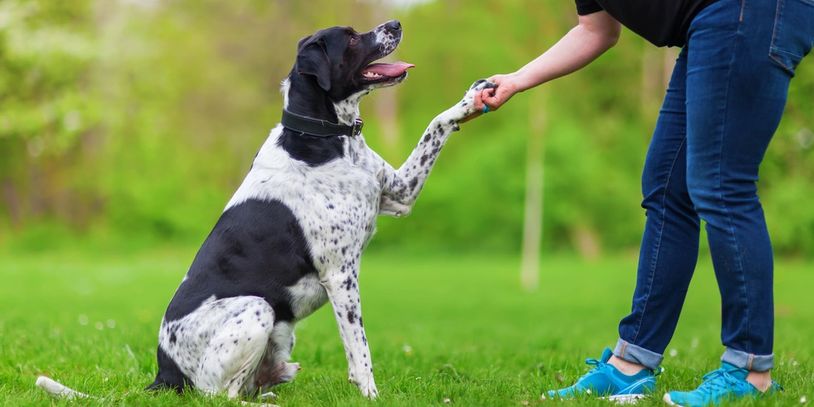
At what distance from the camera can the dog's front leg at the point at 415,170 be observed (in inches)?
150

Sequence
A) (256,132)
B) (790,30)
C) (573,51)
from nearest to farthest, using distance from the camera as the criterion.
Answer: (790,30) → (573,51) → (256,132)

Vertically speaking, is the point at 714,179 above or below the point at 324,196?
above

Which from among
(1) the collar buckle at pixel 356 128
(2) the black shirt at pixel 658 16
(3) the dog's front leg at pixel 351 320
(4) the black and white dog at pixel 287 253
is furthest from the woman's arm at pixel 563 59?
(3) the dog's front leg at pixel 351 320

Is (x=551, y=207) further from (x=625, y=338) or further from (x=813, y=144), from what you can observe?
(x=625, y=338)

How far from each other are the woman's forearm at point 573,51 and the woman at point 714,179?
0.12m

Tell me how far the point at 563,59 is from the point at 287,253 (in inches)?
57.3

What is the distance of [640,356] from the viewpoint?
3410mm

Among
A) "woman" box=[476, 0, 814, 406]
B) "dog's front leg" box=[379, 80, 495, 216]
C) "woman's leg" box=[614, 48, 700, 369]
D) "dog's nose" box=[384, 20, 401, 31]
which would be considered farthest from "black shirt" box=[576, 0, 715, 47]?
"dog's nose" box=[384, 20, 401, 31]

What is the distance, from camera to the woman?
9.25ft

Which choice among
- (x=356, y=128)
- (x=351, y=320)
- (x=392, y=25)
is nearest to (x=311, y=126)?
(x=356, y=128)

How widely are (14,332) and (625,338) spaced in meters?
4.08

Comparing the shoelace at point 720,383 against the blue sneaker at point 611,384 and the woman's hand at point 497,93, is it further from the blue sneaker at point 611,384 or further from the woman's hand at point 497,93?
the woman's hand at point 497,93

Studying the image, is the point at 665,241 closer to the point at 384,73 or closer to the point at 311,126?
the point at 384,73

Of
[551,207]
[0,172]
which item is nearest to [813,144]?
[551,207]
